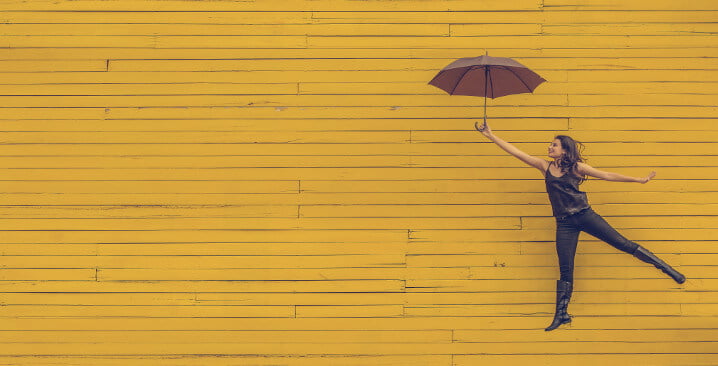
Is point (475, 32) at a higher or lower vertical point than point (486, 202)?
higher

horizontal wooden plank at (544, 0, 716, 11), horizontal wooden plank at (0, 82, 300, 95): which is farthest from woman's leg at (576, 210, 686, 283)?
horizontal wooden plank at (0, 82, 300, 95)

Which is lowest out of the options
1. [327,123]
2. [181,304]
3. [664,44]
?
[181,304]

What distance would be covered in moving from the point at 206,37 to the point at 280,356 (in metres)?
3.09

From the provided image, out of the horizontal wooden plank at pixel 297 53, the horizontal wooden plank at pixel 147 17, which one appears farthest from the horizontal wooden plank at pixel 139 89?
the horizontal wooden plank at pixel 147 17

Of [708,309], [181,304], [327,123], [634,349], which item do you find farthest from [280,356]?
[708,309]

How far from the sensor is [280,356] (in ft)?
21.6

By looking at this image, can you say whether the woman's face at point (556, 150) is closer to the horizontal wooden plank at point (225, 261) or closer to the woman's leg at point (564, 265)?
the woman's leg at point (564, 265)

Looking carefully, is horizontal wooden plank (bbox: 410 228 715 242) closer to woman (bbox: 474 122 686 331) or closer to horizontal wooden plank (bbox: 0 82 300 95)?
woman (bbox: 474 122 686 331)

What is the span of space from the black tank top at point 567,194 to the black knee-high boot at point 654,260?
1.97ft

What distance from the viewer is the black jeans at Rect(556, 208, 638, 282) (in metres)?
6.07

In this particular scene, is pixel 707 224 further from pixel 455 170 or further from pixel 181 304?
pixel 181 304

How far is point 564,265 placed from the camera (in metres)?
6.26

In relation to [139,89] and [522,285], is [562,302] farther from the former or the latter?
[139,89]

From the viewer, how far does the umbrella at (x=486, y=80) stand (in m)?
6.13
